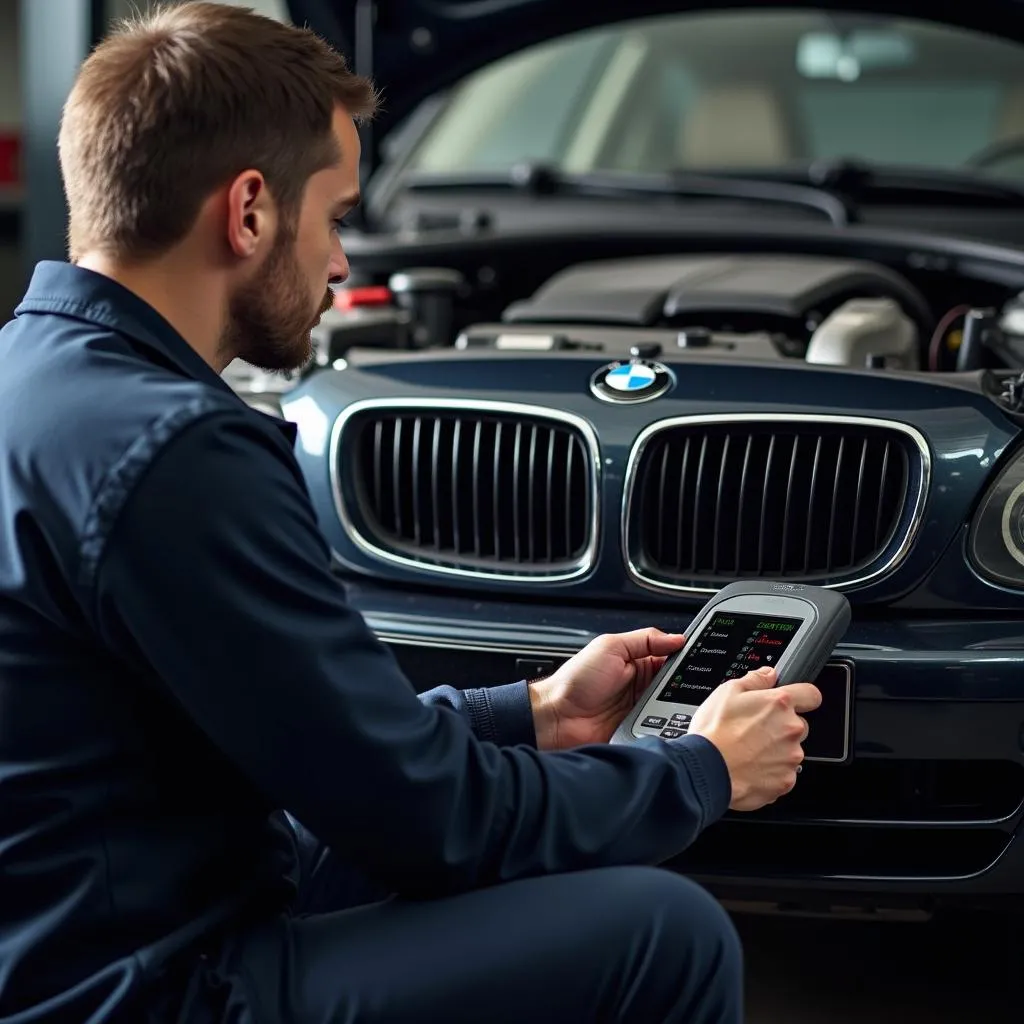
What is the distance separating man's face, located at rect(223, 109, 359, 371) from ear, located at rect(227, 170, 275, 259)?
0.02 metres

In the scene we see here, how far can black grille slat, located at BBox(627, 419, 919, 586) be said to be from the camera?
217cm

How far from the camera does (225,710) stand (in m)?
1.24

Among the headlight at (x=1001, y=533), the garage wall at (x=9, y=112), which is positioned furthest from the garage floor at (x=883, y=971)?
the garage wall at (x=9, y=112)

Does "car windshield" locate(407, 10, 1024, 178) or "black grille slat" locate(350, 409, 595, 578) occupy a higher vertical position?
"car windshield" locate(407, 10, 1024, 178)

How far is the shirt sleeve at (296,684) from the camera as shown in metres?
1.21

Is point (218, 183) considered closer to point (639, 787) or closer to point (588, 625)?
point (639, 787)

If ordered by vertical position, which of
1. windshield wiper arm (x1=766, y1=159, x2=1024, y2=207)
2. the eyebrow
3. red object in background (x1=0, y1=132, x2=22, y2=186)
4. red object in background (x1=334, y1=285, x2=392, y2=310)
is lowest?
red object in background (x1=0, y1=132, x2=22, y2=186)

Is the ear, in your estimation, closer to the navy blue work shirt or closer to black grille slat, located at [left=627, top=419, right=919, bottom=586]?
the navy blue work shirt

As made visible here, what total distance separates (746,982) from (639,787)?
1099 mm

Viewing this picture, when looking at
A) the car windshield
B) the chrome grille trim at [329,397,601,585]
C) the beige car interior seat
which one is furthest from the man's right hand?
the beige car interior seat

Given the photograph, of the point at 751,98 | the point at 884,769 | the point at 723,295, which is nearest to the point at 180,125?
the point at 884,769

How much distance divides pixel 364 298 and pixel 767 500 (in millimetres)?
1112

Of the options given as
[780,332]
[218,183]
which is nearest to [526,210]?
[780,332]

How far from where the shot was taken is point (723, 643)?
5.87ft
